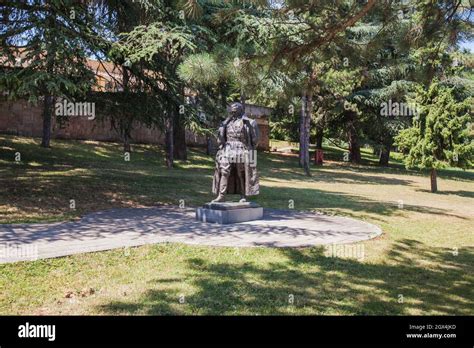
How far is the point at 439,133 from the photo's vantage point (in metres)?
17.5

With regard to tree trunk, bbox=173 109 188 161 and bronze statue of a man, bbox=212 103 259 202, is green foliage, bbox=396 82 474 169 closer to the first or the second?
bronze statue of a man, bbox=212 103 259 202

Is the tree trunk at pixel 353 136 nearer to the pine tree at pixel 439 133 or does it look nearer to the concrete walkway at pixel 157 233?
the pine tree at pixel 439 133

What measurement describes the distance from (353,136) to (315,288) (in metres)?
28.6

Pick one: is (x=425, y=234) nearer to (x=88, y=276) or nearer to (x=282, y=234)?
(x=282, y=234)

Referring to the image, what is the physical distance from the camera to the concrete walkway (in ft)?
22.5

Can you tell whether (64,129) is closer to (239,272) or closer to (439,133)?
(439,133)

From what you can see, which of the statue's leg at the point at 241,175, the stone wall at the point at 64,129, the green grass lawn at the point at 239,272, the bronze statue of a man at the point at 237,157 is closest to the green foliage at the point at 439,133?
the green grass lawn at the point at 239,272

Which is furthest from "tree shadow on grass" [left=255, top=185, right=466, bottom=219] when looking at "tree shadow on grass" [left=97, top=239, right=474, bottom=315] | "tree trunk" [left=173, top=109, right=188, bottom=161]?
"tree trunk" [left=173, top=109, right=188, bottom=161]

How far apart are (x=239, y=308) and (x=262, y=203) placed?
7987 mm

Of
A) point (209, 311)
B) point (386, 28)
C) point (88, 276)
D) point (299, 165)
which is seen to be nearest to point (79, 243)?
point (88, 276)

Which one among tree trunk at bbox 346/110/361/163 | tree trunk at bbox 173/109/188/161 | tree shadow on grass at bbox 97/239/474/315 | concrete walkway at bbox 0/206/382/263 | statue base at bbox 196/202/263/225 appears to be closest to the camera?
tree shadow on grass at bbox 97/239/474/315

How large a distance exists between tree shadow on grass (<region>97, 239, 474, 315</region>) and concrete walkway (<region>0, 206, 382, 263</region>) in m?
0.92

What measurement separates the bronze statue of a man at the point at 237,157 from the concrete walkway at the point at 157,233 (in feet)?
2.65

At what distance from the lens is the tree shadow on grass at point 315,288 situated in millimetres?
4926
